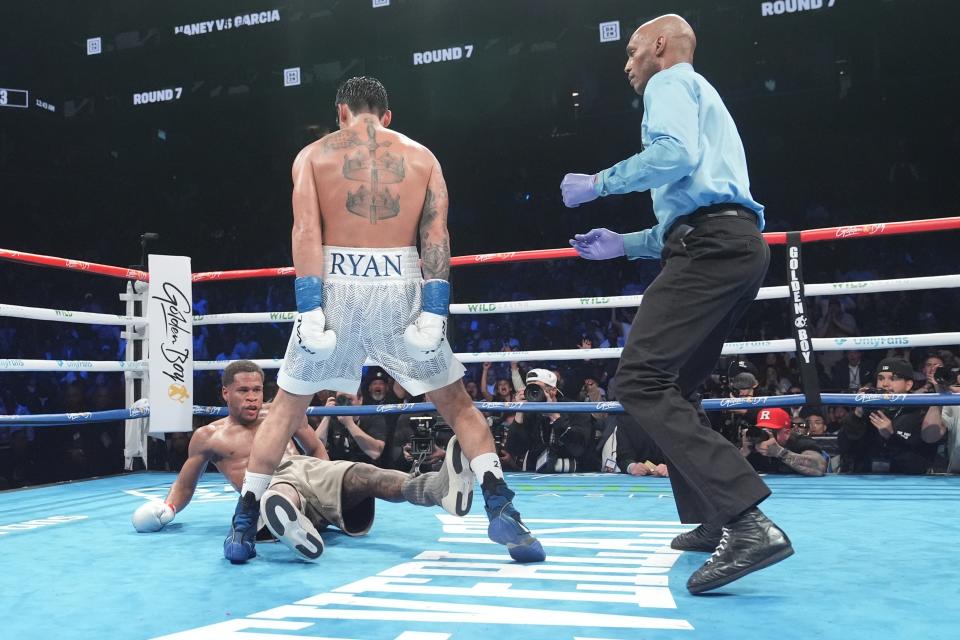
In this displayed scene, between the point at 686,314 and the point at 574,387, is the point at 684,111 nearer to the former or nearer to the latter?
the point at 686,314

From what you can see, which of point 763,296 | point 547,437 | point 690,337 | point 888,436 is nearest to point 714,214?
point 690,337

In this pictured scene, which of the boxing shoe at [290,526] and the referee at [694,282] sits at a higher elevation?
the referee at [694,282]

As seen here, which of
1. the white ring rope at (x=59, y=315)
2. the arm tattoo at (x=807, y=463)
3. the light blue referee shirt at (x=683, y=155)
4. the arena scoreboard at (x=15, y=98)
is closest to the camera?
the light blue referee shirt at (x=683, y=155)

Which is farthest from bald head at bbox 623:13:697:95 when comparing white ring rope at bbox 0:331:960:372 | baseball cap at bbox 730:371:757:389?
baseball cap at bbox 730:371:757:389

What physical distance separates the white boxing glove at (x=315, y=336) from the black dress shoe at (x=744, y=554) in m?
1.00

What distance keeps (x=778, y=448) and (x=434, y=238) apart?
2.09m

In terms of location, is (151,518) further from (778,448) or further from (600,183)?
(778,448)

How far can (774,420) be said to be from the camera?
12.1ft

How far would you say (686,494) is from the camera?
6.51ft

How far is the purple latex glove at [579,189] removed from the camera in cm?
186

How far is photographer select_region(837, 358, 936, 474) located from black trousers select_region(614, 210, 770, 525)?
6.77 feet

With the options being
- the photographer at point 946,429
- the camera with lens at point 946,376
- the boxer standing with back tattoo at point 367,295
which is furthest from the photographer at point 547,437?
the boxer standing with back tattoo at point 367,295

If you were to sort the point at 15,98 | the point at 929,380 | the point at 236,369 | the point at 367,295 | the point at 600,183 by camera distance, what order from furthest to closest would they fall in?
the point at 15,98 < the point at 929,380 < the point at 236,369 < the point at 367,295 < the point at 600,183

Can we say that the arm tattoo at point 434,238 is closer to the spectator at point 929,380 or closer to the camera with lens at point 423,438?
the camera with lens at point 423,438
